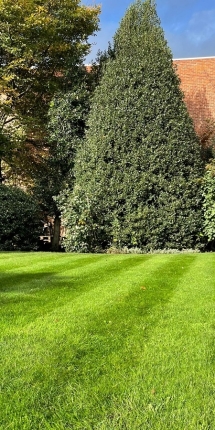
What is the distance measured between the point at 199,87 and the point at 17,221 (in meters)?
11.9

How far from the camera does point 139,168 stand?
12195 mm

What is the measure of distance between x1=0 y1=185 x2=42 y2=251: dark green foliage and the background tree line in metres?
1.00

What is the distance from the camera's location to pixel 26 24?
13078mm

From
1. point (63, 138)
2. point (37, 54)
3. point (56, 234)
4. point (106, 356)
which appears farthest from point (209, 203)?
point (106, 356)

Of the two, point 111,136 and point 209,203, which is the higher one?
point 111,136

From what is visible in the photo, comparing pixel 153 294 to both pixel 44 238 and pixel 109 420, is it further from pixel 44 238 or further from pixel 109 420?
pixel 44 238

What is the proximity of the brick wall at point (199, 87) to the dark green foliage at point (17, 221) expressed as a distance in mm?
9652

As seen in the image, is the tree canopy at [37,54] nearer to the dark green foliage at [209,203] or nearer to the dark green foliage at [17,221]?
the dark green foliage at [17,221]

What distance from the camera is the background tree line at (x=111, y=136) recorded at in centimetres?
1200

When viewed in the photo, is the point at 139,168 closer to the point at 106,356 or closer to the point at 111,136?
the point at 111,136

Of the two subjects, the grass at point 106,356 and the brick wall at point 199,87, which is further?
the brick wall at point 199,87

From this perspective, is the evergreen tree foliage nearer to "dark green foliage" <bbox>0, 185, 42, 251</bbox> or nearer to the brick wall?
"dark green foliage" <bbox>0, 185, 42, 251</bbox>

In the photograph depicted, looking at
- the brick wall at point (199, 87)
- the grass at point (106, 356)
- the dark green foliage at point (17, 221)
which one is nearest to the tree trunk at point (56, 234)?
the dark green foliage at point (17, 221)

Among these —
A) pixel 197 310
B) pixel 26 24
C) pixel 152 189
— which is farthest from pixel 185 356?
pixel 26 24
